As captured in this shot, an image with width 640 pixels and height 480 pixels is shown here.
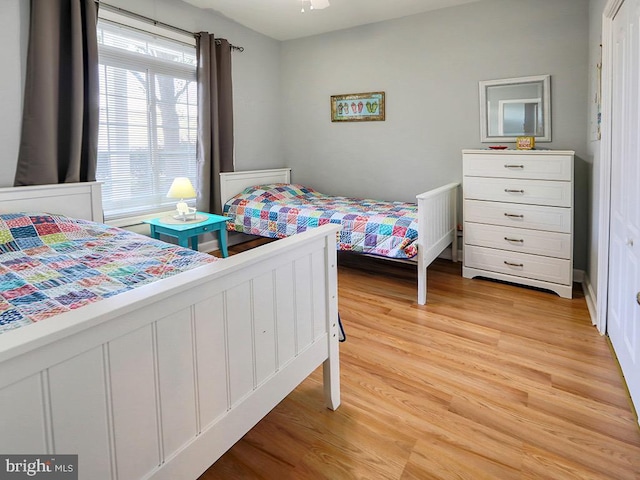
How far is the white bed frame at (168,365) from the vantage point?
2.48ft

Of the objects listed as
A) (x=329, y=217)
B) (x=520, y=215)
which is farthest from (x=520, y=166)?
(x=329, y=217)

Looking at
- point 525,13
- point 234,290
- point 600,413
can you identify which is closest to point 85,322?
point 234,290

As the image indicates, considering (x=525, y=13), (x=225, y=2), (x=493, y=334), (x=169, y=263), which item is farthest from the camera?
(x=225, y=2)

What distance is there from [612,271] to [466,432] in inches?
51.2

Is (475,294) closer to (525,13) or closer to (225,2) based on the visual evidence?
(525,13)

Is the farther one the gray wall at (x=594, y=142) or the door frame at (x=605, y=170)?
the gray wall at (x=594, y=142)

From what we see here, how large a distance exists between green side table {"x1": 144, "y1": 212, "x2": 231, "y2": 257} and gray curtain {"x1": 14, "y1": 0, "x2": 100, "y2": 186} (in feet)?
1.99

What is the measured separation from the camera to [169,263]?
1896 millimetres

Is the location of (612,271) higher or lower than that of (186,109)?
lower

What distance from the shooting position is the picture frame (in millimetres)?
4320

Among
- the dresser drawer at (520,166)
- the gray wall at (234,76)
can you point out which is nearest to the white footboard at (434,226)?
the dresser drawer at (520,166)

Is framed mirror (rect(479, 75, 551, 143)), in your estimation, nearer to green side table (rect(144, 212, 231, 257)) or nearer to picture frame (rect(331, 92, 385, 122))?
picture frame (rect(331, 92, 385, 122))

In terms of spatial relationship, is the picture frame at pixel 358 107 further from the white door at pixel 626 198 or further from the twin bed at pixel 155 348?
the twin bed at pixel 155 348

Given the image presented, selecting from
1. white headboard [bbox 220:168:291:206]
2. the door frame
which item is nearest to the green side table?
white headboard [bbox 220:168:291:206]
